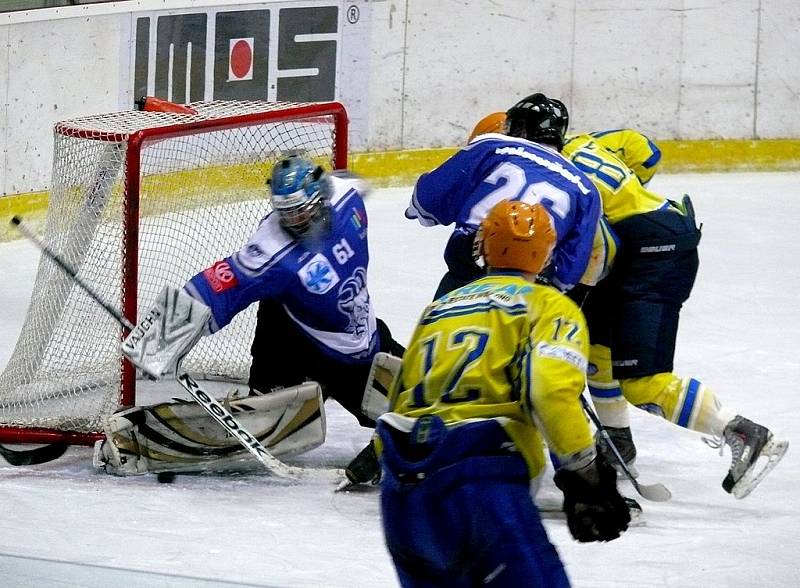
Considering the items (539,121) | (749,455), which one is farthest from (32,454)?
(749,455)

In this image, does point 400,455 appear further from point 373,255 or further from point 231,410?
point 373,255

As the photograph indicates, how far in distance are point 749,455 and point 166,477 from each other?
1.47m

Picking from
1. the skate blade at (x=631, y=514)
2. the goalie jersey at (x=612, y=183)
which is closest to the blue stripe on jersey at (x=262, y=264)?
the goalie jersey at (x=612, y=183)

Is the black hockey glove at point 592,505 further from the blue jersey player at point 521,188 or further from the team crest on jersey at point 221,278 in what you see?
the team crest on jersey at point 221,278

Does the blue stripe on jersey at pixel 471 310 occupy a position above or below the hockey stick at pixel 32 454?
above

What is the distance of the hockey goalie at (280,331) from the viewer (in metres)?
3.69

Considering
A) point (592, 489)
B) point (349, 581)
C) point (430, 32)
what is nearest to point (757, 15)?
point (430, 32)

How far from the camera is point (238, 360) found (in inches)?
189

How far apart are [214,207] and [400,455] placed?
279cm

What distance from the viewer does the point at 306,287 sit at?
12.4 feet

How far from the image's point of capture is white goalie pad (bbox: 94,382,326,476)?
3877mm

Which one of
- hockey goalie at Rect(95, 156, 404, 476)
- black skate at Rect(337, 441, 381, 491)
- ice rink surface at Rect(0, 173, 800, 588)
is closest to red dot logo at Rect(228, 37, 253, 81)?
ice rink surface at Rect(0, 173, 800, 588)

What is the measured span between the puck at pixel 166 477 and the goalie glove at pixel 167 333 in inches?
12.2

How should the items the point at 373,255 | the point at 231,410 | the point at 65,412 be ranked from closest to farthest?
1. the point at 231,410
2. the point at 65,412
3. the point at 373,255
